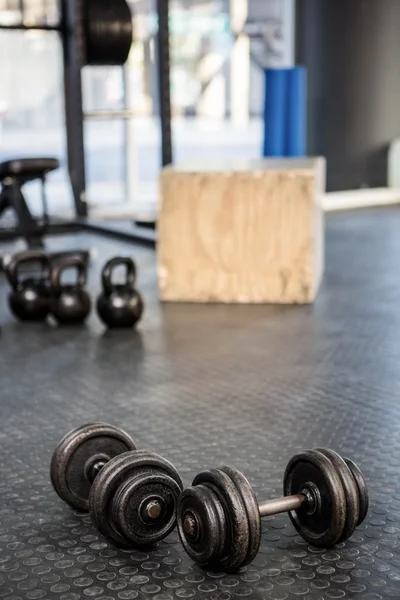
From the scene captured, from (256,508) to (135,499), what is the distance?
0.70ft

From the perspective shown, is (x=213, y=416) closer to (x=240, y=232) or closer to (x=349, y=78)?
(x=240, y=232)

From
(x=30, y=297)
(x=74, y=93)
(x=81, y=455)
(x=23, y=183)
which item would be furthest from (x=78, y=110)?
(x=81, y=455)

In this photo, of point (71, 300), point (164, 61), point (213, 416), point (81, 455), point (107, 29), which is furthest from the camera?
point (164, 61)

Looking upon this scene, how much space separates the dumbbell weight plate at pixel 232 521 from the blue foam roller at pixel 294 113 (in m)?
3.04

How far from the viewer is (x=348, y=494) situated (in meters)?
1.38

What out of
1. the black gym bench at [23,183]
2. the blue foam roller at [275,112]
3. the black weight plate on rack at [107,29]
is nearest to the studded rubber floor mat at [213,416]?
the black gym bench at [23,183]

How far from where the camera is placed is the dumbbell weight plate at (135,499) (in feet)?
4.63

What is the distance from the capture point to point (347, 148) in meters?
6.28

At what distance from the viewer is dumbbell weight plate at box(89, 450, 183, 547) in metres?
1.41

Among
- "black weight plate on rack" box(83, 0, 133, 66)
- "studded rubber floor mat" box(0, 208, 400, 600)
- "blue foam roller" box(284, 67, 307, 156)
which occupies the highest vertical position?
"black weight plate on rack" box(83, 0, 133, 66)

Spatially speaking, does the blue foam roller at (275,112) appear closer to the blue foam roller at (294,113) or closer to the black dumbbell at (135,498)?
the blue foam roller at (294,113)

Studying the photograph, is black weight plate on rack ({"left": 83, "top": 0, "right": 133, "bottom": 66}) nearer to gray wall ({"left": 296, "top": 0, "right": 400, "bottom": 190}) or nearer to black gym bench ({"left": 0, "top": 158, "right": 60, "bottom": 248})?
black gym bench ({"left": 0, "top": 158, "right": 60, "bottom": 248})

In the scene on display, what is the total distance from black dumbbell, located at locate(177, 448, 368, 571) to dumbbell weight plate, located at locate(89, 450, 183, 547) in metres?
0.05

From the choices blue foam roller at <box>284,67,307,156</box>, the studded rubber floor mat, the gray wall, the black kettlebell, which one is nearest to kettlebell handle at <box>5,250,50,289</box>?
the black kettlebell
